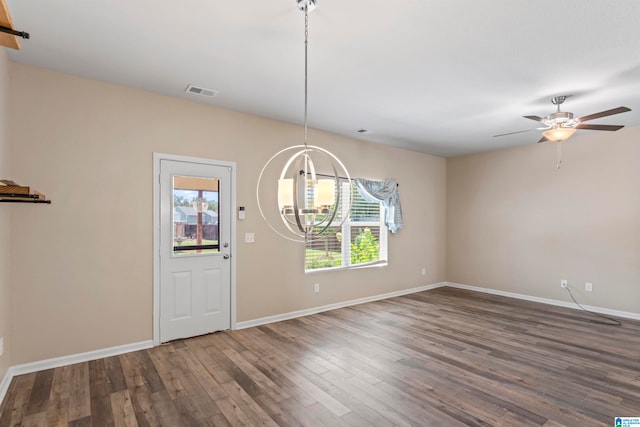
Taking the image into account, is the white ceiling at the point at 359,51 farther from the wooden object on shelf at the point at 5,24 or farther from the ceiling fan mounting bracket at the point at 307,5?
the wooden object on shelf at the point at 5,24

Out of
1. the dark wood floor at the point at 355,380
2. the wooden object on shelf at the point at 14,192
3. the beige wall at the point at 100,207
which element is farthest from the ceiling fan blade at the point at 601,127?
the wooden object on shelf at the point at 14,192

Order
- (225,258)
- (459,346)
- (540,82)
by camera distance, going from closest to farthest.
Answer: (540,82)
(459,346)
(225,258)

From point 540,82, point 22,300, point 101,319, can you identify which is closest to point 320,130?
point 540,82

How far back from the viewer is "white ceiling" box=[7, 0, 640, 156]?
2.23 metres

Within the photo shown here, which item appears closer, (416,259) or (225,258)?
(225,258)

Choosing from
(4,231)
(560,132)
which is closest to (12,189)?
(4,231)

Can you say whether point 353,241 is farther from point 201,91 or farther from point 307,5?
point 307,5

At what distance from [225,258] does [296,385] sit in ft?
6.25

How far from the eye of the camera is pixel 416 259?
6.62m

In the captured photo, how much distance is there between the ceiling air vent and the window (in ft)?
8.08

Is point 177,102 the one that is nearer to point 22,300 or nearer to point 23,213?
point 23,213

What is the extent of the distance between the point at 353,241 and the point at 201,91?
333 cm

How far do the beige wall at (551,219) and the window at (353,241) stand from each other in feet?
6.59

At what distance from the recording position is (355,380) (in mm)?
2920
